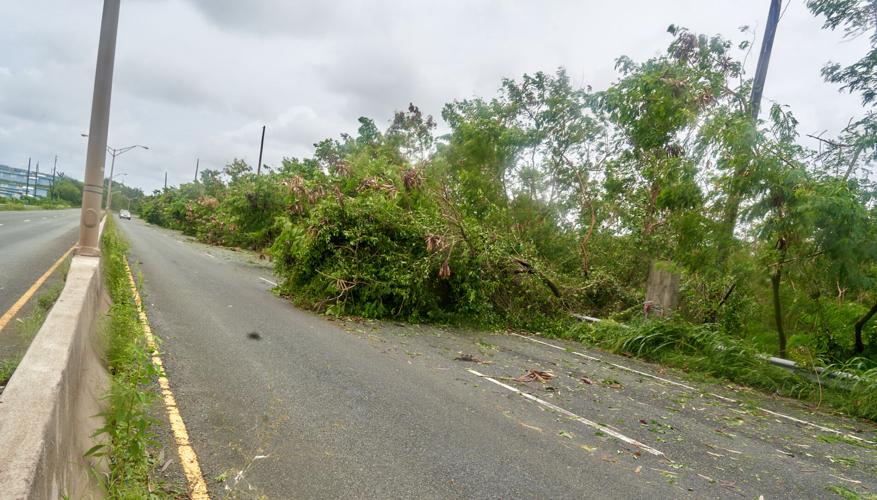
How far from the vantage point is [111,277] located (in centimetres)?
1055

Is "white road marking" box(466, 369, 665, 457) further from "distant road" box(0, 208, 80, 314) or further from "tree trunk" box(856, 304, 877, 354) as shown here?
"distant road" box(0, 208, 80, 314)

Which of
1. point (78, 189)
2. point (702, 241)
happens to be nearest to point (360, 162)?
point (702, 241)

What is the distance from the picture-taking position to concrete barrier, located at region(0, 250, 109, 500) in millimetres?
2176

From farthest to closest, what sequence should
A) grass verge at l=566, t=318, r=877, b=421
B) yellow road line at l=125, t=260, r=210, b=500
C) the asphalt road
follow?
1. grass verge at l=566, t=318, r=877, b=421
2. the asphalt road
3. yellow road line at l=125, t=260, r=210, b=500

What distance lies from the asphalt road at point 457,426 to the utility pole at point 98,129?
1.76 meters

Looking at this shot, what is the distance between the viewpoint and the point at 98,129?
829 cm

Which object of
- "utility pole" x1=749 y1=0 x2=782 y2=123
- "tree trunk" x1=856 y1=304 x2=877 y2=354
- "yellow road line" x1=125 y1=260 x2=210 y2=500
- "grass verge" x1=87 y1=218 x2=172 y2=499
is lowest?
"yellow road line" x1=125 y1=260 x2=210 y2=500

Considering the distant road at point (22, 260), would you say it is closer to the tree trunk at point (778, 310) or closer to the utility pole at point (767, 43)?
the tree trunk at point (778, 310)

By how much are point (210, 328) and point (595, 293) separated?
10787 mm

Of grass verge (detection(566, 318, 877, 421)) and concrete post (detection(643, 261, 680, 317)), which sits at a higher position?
concrete post (detection(643, 261, 680, 317))

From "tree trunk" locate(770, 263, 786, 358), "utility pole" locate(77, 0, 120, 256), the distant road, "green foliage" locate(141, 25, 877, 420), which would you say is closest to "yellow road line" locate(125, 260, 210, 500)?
"utility pole" locate(77, 0, 120, 256)

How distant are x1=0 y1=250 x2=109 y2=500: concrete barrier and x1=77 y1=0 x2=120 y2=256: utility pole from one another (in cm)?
406


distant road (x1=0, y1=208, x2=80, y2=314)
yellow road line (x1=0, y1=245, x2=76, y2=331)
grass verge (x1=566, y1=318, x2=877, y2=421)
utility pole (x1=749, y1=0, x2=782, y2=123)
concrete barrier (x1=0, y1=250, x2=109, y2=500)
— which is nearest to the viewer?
concrete barrier (x1=0, y1=250, x2=109, y2=500)

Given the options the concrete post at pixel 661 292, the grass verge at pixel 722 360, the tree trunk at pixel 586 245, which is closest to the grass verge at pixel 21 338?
the grass verge at pixel 722 360
